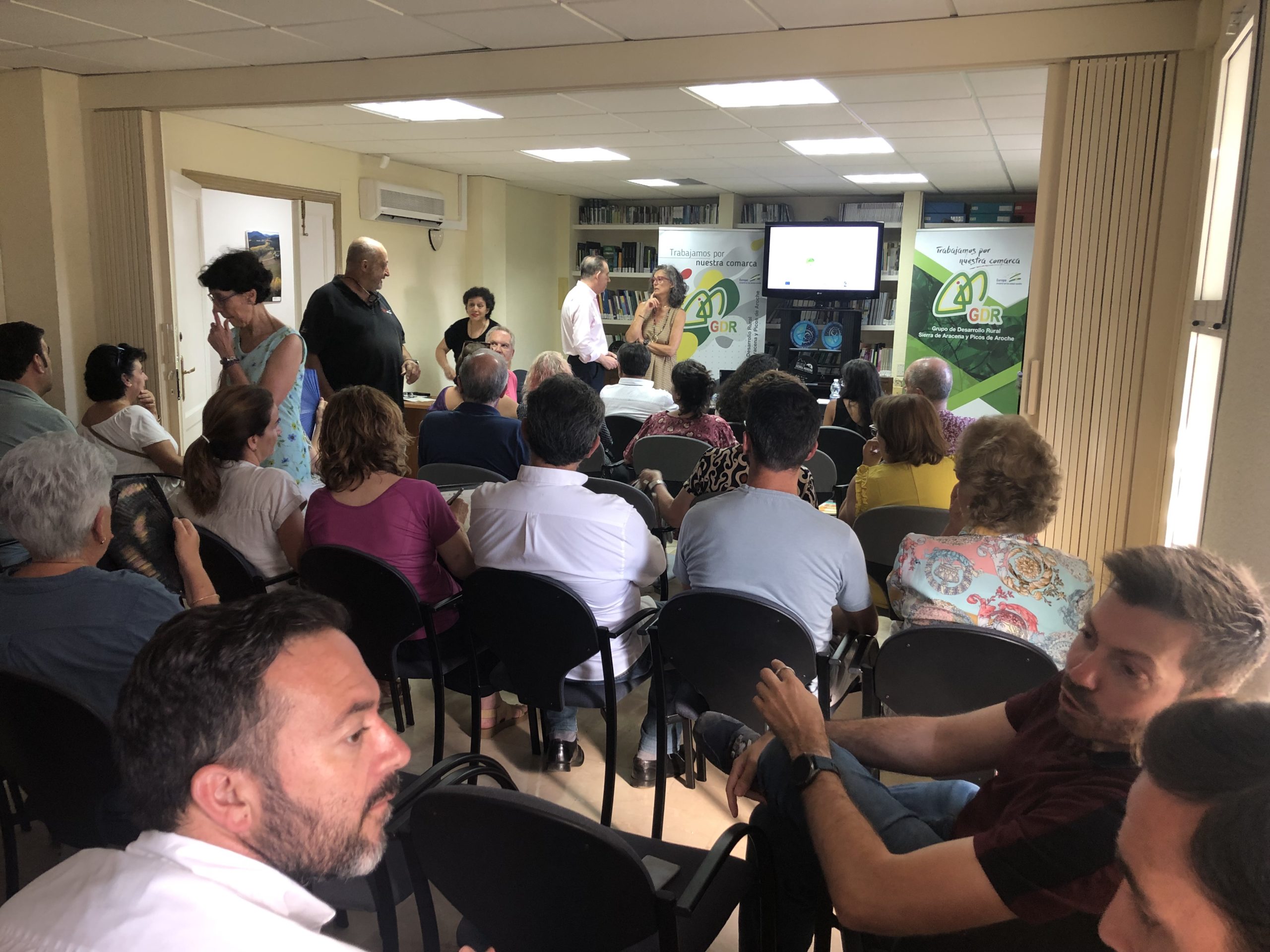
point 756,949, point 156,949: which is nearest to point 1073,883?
point 756,949

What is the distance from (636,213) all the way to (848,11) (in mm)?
6681

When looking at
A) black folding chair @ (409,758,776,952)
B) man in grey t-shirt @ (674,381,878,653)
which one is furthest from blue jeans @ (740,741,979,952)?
man in grey t-shirt @ (674,381,878,653)

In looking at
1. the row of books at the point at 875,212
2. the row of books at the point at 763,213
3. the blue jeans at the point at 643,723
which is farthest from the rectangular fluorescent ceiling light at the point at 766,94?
the row of books at the point at 763,213

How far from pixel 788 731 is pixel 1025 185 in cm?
798

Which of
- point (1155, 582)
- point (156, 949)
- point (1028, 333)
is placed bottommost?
point (156, 949)

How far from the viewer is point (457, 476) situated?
3564 millimetres

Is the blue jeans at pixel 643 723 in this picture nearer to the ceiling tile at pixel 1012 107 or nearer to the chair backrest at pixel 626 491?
the chair backrest at pixel 626 491

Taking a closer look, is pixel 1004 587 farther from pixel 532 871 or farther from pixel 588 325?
pixel 588 325

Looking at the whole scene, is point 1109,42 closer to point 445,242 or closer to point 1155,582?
point 1155,582

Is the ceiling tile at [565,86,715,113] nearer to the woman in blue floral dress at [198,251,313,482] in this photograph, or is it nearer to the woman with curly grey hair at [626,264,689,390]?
the woman in blue floral dress at [198,251,313,482]

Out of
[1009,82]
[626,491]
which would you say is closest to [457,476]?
[626,491]

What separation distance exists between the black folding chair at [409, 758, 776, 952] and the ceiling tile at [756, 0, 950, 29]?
3.08 m

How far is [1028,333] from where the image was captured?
354 centimetres

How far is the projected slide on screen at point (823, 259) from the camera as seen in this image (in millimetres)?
8523
